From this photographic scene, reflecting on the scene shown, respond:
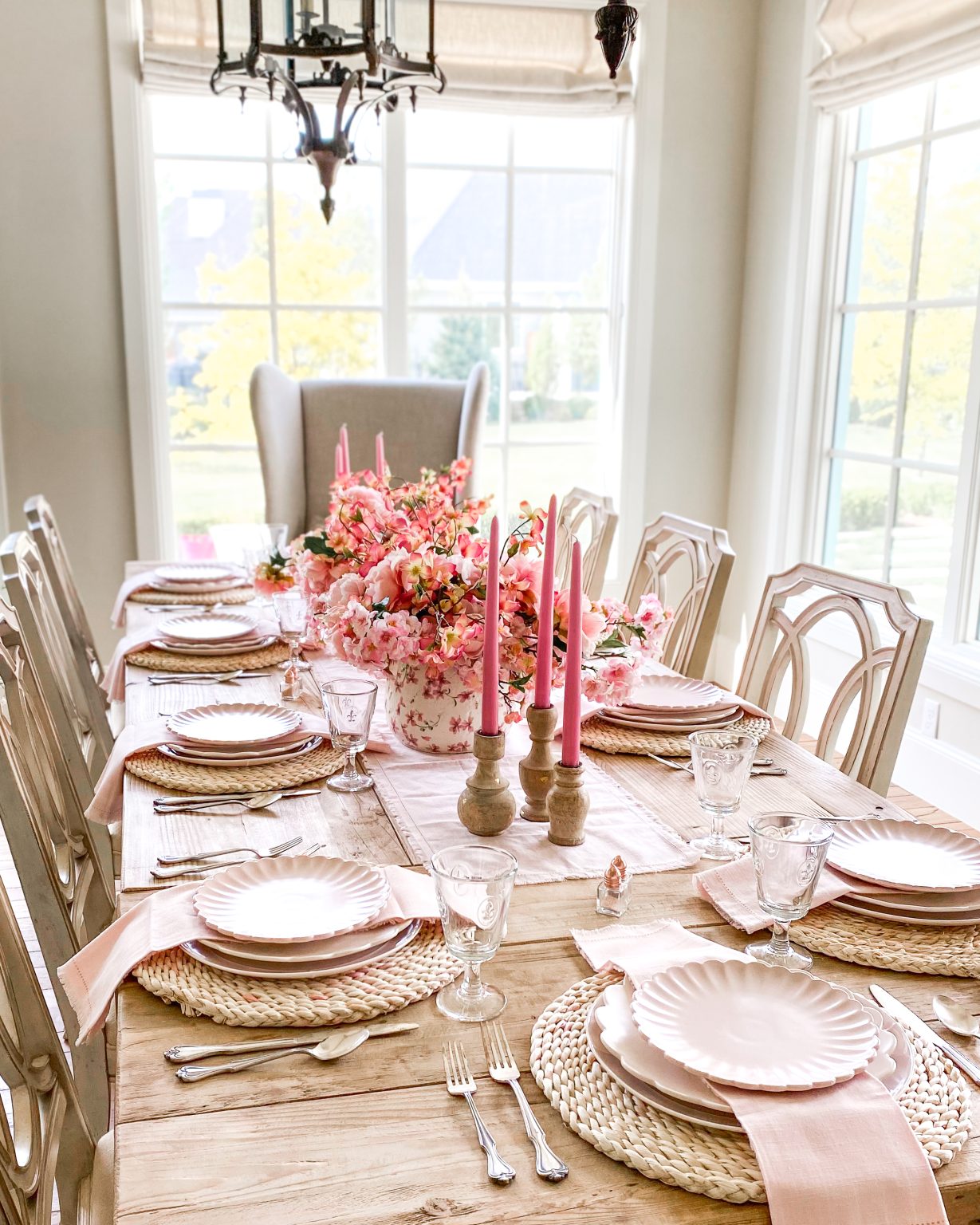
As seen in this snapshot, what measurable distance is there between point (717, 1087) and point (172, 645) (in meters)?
1.48

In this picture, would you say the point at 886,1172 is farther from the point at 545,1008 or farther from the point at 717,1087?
the point at 545,1008

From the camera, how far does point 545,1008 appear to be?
889 mm

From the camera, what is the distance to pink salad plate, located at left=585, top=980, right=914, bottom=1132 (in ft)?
2.45

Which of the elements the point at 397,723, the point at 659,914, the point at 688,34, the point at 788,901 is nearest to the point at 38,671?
the point at 397,723

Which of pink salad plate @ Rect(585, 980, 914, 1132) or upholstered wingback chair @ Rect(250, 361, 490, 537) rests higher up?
upholstered wingback chair @ Rect(250, 361, 490, 537)

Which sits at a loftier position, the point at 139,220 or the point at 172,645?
the point at 139,220

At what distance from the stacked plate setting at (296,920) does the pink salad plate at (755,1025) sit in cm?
25

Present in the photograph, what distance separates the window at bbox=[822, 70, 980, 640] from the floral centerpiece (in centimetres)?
204

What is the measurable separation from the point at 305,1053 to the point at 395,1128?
113mm

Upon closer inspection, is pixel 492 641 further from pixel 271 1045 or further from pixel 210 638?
pixel 210 638

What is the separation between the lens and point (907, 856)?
1.16 m

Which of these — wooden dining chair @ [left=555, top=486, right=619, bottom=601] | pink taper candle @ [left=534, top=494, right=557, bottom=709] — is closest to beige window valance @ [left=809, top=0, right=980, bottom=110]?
wooden dining chair @ [left=555, top=486, right=619, bottom=601]

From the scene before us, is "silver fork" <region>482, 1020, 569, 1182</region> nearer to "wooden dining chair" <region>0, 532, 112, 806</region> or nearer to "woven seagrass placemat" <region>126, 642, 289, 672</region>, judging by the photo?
"wooden dining chair" <region>0, 532, 112, 806</region>

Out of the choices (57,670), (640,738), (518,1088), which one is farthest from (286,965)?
(57,670)
